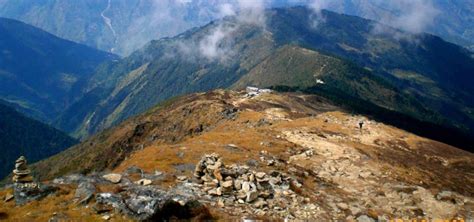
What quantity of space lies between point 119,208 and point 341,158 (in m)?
43.6

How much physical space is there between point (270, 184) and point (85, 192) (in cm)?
1732

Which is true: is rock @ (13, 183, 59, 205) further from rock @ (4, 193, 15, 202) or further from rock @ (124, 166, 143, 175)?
rock @ (124, 166, 143, 175)

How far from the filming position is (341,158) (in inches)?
2574

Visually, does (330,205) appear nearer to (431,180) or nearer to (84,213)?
(84,213)

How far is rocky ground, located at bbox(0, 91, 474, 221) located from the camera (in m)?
29.4

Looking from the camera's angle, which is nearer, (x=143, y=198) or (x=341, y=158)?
(x=143, y=198)

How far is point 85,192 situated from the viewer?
30656 mm

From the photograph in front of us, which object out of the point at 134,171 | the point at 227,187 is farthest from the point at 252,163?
the point at 134,171

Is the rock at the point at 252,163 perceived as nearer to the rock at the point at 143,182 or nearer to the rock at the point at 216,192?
the rock at the point at 216,192

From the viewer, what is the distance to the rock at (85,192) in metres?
29.5

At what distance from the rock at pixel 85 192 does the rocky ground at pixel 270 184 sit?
2.7 inches

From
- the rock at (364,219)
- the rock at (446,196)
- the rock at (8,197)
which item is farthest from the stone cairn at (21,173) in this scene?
the rock at (446,196)

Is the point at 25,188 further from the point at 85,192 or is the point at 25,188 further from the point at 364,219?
the point at 364,219

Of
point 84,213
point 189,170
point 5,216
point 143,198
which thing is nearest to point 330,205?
point 189,170
